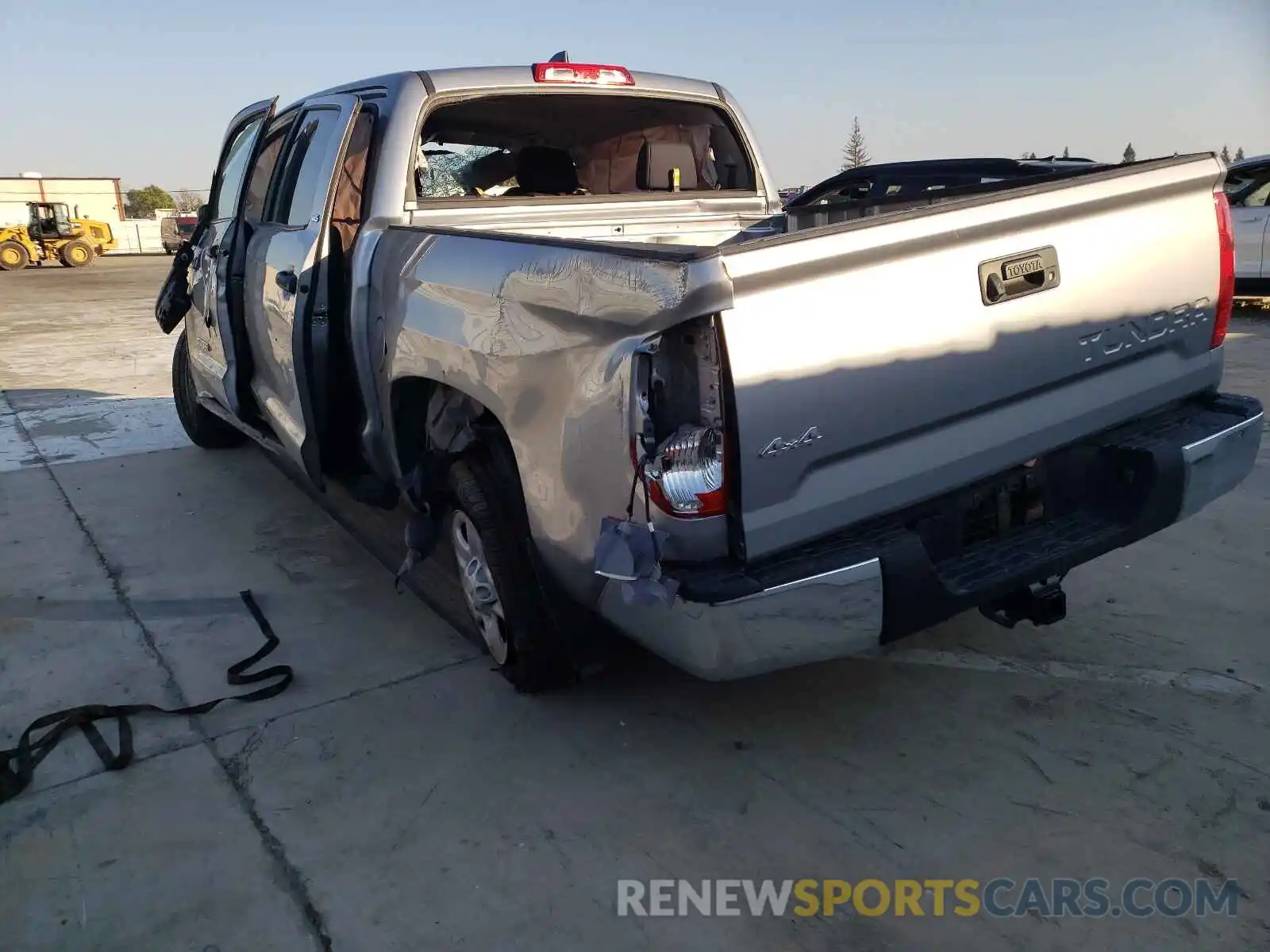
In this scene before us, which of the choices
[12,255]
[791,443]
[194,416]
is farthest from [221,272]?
[12,255]

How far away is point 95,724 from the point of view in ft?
10.3

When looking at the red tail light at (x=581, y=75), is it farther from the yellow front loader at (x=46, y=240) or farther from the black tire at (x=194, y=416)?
the yellow front loader at (x=46, y=240)

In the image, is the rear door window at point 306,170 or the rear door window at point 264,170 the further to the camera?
the rear door window at point 264,170

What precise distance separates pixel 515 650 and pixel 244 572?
1.94 meters

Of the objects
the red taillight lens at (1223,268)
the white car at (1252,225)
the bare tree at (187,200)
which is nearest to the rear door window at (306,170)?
the red taillight lens at (1223,268)

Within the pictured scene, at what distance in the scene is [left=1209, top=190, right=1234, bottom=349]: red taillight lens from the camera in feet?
9.78

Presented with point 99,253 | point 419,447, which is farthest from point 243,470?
point 99,253

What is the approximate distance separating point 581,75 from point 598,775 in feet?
9.81

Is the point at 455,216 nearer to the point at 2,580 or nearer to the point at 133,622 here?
the point at 133,622

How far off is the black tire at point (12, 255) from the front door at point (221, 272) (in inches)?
1223

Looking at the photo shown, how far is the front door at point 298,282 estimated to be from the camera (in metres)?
3.68

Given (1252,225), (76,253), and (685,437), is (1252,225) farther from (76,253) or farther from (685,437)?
(76,253)

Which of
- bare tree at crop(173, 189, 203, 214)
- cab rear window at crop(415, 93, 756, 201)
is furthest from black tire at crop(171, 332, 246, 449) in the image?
bare tree at crop(173, 189, 203, 214)

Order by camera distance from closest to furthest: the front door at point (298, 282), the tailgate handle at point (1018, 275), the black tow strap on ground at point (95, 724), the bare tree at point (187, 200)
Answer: the tailgate handle at point (1018, 275), the black tow strap on ground at point (95, 724), the front door at point (298, 282), the bare tree at point (187, 200)
